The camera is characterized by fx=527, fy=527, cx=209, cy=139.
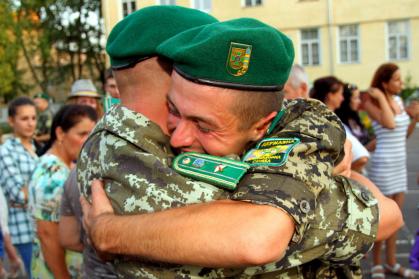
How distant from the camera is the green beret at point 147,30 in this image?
1.53 metres

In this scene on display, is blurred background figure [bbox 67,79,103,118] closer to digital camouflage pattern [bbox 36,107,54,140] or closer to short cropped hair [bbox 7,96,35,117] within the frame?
short cropped hair [bbox 7,96,35,117]

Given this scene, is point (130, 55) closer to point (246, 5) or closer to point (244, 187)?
point (244, 187)

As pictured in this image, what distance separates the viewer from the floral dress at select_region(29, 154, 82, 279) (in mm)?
2717

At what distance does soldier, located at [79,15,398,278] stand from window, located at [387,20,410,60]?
25458 millimetres

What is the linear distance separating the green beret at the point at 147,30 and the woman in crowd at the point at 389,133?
14.0 ft

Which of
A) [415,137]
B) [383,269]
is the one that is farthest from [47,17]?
[383,269]

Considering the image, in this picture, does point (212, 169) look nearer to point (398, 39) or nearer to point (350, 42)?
point (350, 42)

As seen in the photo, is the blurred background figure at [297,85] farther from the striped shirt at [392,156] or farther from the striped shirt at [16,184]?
the striped shirt at [16,184]

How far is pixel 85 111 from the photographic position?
3.37m

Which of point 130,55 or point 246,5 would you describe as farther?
point 246,5

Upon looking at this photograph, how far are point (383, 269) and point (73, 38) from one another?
105 feet

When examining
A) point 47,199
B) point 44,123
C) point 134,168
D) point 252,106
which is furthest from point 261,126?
point 44,123

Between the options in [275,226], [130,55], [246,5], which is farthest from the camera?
[246,5]

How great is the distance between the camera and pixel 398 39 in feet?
81.7
